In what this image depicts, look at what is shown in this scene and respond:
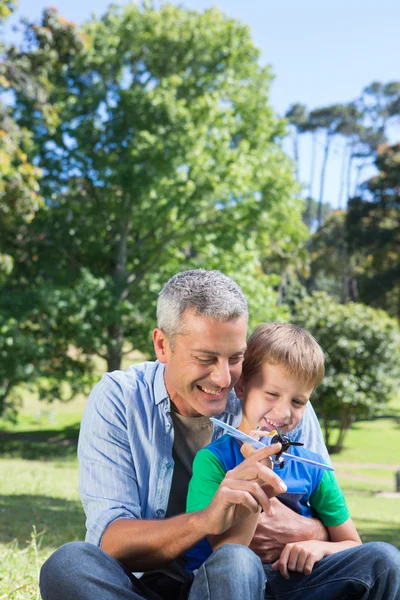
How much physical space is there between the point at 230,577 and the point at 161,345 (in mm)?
929

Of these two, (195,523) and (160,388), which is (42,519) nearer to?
(160,388)

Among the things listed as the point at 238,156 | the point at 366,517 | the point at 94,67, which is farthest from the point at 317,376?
the point at 94,67

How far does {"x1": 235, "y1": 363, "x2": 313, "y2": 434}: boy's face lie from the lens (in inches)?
110

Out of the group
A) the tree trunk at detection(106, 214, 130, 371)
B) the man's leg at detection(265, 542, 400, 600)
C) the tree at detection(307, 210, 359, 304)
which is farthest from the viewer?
the tree at detection(307, 210, 359, 304)

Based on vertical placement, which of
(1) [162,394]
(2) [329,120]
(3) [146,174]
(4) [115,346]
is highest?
(2) [329,120]

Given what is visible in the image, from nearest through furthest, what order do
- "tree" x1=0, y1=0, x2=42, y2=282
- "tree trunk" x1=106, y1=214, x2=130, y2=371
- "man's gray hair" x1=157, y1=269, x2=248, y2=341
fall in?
1. "man's gray hair" x1=157, y1=269, x2=248, y2=341
2. "tree" x1=0, y1=0, x2=42, y2=282
3. "tree trunk" x1=106, y1=214, x2=130, y2=371

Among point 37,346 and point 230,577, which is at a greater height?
point 230,577

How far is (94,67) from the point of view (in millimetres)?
21391

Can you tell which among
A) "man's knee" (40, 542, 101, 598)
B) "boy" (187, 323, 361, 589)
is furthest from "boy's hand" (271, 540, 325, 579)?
"man's knee" (40, 542, 101, 598)

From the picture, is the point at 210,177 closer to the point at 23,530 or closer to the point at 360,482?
the point at 360,482

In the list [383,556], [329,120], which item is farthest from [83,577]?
[329,120]

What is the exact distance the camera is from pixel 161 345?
2.96 m

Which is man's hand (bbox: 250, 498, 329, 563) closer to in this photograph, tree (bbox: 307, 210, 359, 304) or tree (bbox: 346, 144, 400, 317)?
tree (bbox: 346, 144, 400, 317)

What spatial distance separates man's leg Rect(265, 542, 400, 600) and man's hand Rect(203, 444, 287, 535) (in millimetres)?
407
